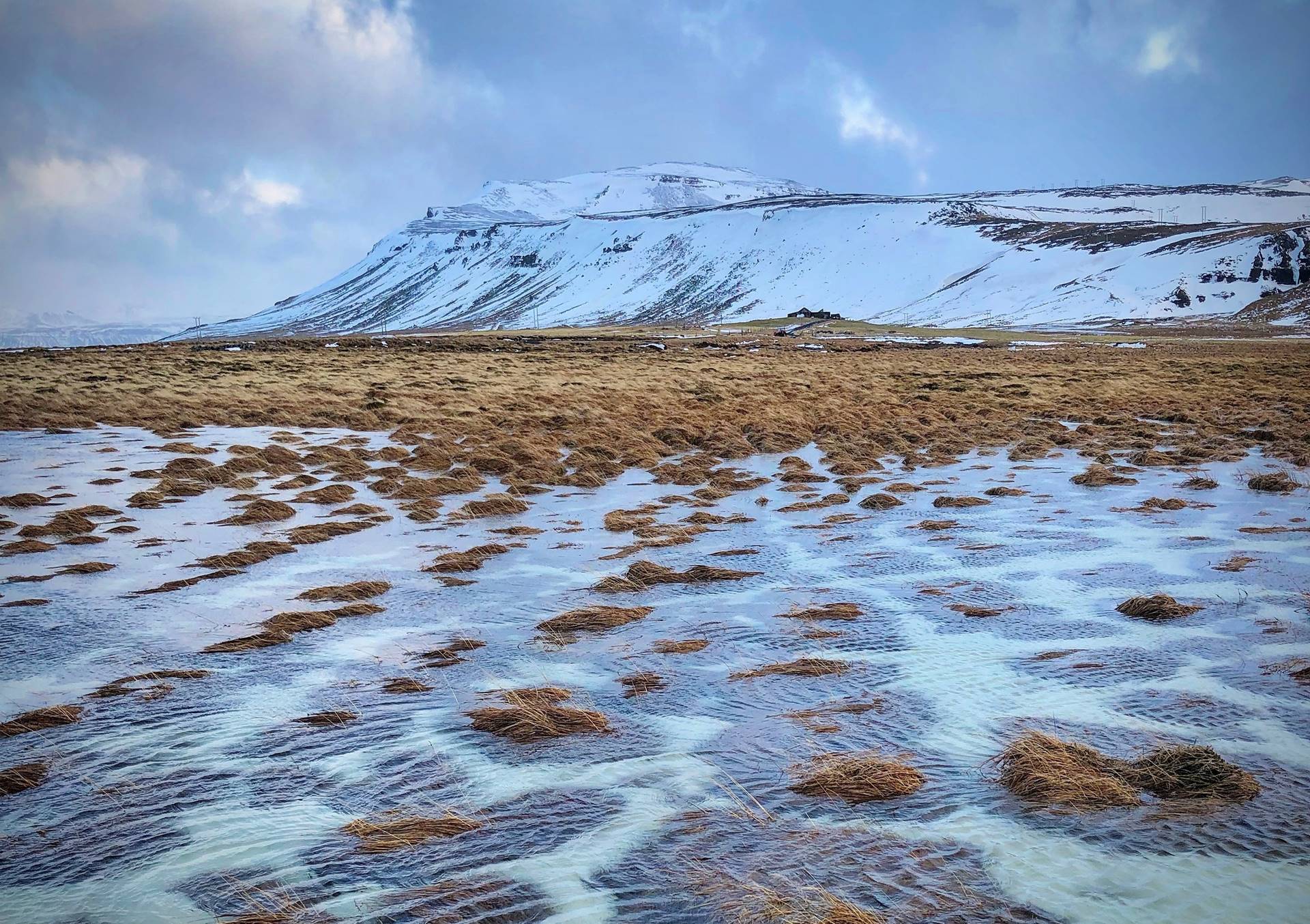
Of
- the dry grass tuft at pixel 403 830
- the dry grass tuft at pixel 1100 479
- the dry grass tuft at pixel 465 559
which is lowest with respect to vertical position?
the dry grass tuft at pixel 403 830

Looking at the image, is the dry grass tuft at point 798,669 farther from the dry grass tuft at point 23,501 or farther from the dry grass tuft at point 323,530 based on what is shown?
the dry grass tuft at point 23,501

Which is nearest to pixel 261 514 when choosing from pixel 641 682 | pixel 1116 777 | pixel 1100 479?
pixel 641 682

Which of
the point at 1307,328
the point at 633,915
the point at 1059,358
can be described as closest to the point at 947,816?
the point at 633,915

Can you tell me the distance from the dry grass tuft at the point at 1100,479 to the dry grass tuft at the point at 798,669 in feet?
45.1

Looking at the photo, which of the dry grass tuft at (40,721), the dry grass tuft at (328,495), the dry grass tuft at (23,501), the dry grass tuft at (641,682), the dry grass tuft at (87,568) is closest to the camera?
the dry grass tuft at (40,721)

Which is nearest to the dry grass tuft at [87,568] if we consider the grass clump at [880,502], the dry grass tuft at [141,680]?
the dry grass tuft at [141,680]

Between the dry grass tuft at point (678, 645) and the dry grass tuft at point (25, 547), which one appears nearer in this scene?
Result: the dry grass tuft at point (678, 645)

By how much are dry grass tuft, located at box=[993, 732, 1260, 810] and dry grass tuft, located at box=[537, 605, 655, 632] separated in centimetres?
521

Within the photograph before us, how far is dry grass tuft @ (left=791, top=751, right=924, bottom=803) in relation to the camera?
6742 millimetres

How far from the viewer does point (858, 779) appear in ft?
22.4

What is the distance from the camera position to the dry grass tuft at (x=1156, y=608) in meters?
10.8

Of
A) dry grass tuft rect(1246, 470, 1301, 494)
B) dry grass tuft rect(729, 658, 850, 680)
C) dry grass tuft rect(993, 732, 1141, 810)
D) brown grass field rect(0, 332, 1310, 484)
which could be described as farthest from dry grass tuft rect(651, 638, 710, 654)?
dry grass tuft rect(1246, 470, 1301, 494)

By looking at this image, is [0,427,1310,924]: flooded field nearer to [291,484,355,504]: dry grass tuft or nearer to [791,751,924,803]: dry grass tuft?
[791,751,924,803]: dry grass tuft

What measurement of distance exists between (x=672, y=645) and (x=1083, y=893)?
17.6 feet
